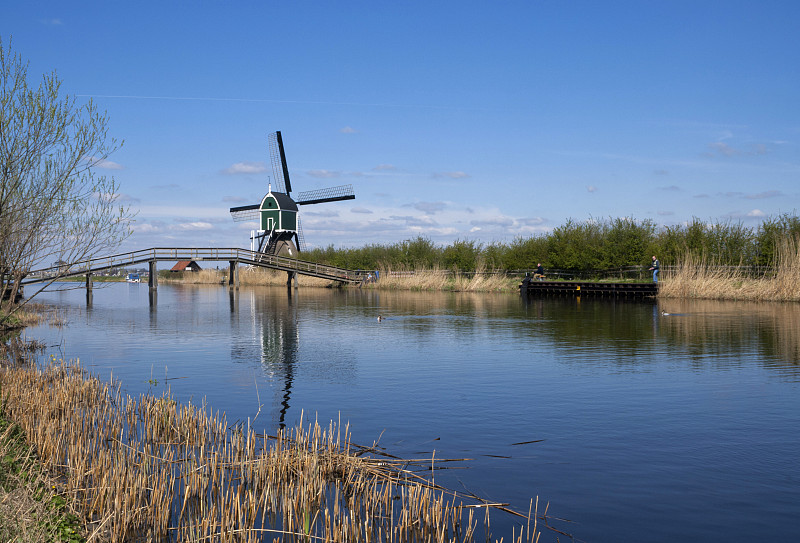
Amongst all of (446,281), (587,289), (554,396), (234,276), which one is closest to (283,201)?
(234,276)

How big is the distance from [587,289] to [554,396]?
37.7 m

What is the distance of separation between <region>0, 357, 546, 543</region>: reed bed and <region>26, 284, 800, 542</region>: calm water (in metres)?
0.76

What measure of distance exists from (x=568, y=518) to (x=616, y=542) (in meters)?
0.64

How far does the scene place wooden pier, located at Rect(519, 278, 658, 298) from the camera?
4406cm

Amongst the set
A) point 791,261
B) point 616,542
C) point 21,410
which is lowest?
point 616,542

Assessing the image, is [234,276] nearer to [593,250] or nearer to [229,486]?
[593,250]

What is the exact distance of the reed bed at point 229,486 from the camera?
20.4 feet

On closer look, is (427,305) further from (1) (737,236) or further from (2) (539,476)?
(2) (539,476)

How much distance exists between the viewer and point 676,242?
50.2 metres

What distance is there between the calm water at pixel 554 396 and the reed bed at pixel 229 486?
0.76m

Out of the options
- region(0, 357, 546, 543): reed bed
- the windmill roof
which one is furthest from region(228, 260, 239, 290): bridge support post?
region(0, 357, 546, 543): reed bed

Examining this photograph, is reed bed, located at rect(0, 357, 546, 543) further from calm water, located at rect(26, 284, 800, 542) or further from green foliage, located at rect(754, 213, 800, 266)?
green foliage, located at rect(754, 213, 800, 266)

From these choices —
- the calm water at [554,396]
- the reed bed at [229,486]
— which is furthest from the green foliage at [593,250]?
the reed bed at [229,486]

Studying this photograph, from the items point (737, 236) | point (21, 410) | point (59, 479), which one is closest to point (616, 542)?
point (59, 479)
